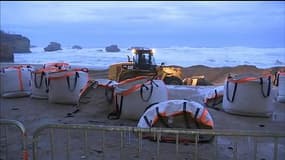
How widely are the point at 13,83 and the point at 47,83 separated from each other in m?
1.30

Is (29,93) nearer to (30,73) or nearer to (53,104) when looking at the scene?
(30,73)

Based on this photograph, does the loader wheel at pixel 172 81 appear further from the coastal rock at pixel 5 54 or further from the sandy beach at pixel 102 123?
the coastal rock at pixel 5 54

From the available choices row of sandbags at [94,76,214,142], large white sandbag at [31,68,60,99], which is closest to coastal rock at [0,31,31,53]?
large white sandbag at [31,68,60,99]

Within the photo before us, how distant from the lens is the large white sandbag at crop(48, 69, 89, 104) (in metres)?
9.41

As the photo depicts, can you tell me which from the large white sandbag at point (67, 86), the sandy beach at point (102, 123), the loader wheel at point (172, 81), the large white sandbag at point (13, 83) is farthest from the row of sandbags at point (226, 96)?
the loader wheel at point (172, 81)

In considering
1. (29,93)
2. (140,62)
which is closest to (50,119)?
(29,93)

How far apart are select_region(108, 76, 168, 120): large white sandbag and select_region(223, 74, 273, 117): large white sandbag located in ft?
5.87

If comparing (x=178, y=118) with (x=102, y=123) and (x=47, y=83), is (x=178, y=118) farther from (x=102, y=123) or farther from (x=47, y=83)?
(x=47, y=83)

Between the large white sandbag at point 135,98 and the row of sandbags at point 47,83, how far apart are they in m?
1.65

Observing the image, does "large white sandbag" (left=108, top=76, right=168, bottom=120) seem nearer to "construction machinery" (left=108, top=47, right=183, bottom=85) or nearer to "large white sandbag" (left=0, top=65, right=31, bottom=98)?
"large white sandbag" (left=0, top=65, right=31, bottom=98)

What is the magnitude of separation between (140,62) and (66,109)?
295 inches

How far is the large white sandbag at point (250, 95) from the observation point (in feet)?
26.6

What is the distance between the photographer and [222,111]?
879cm

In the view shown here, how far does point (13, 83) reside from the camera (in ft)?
35.5
